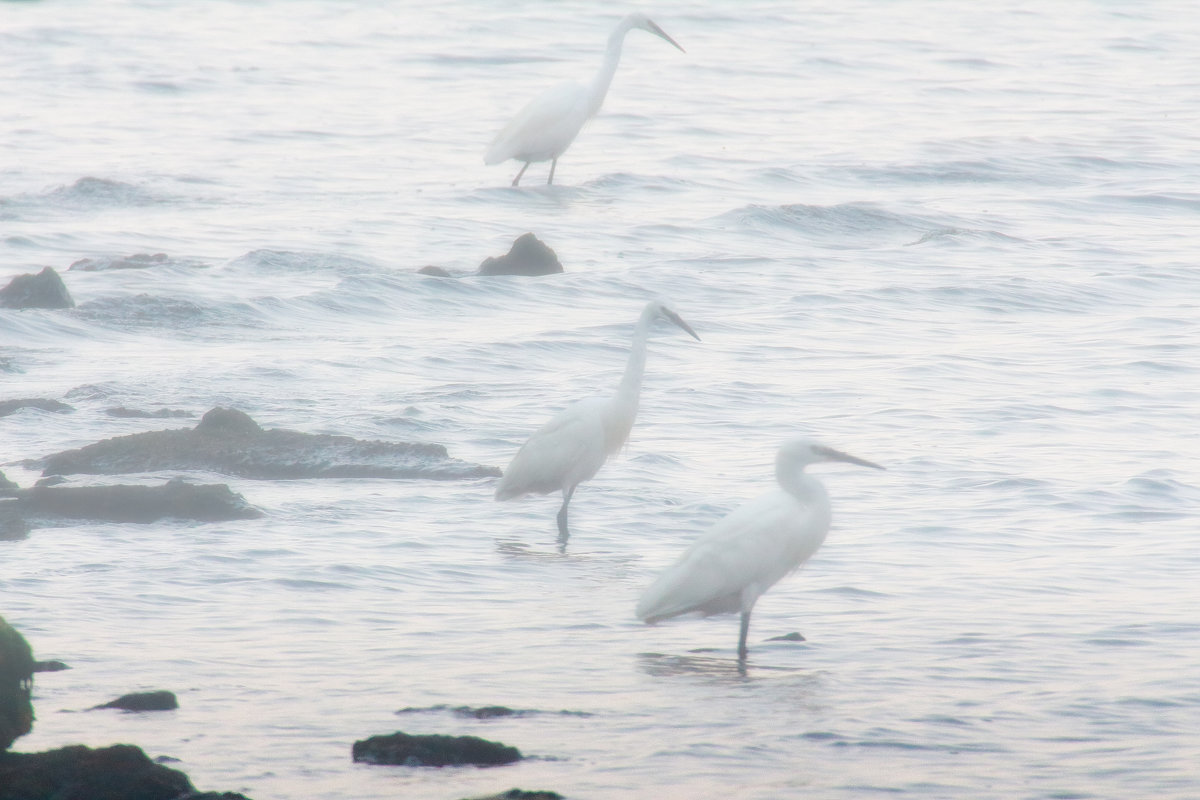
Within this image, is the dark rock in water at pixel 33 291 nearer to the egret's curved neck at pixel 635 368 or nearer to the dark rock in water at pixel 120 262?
the dark rock in water at pixel 120 262

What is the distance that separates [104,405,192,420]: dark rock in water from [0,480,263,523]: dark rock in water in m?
2.01

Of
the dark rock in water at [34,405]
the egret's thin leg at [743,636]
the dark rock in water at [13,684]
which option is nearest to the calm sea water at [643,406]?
the egret's thin leg at [743,636]

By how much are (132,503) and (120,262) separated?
7170mm

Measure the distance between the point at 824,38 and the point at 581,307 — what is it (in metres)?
18.8

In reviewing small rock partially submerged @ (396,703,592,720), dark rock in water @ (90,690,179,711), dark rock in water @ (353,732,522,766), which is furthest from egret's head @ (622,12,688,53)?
dark rock in water @ (353,732,522,766)

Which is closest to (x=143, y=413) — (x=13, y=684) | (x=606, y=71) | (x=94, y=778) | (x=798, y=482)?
(x=798, y=482)

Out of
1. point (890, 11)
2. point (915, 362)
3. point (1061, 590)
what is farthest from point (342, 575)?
point (890, 11)

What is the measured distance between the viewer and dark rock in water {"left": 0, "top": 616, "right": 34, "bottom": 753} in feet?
15.2

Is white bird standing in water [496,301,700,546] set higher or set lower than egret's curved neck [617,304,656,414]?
lower

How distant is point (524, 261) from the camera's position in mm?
14594

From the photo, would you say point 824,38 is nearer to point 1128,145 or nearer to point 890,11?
point 890,11

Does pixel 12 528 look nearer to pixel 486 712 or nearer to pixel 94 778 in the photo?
pixel 486 712

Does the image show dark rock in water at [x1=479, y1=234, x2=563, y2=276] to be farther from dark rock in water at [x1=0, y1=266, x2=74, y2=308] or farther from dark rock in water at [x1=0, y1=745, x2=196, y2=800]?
dark rock in water at [x1=0, y1=745, x2=196, y2=800]

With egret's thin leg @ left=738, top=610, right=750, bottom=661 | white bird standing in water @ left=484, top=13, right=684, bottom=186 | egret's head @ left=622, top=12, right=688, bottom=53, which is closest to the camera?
egret's thin leg @ left=738, top=610, right=750, bottom=661
